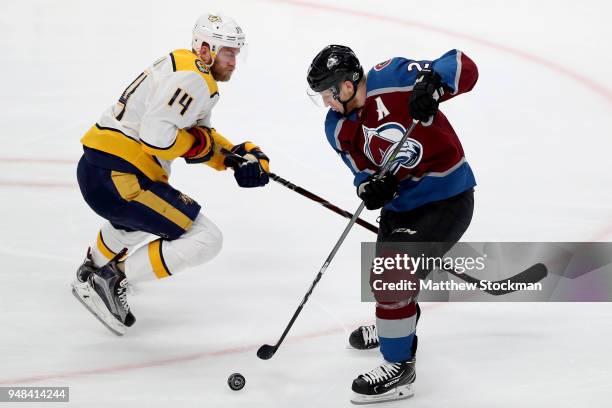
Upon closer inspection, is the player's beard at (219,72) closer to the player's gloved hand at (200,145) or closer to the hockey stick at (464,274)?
the player's gloved hand at (200,145)

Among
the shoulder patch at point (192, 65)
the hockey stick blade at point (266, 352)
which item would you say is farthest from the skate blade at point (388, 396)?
the shoulder patch at point (192, 65)

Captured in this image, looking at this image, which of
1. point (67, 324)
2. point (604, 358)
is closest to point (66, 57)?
point (67, 324)

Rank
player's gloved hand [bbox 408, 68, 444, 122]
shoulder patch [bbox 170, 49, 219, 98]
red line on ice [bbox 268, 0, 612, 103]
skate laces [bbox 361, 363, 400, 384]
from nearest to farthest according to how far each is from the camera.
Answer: player's gloved hand [bbox 408, 68, 444, 122] → skate laces [bbox 361, 363, 400, 384] → shoulder patch [bbox 170, 49, 219, 98] → red line on ice [bbox 268, 0, 612, 103]

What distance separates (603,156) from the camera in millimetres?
5254

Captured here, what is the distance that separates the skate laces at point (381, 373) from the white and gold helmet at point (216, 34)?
1.30 meters

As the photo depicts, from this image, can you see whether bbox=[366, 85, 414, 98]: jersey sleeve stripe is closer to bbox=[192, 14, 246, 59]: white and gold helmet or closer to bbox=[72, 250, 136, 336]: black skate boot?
bbox=[192, 14, 246, 59]: white and gold helmet

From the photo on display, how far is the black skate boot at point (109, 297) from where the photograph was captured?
12.0 feet

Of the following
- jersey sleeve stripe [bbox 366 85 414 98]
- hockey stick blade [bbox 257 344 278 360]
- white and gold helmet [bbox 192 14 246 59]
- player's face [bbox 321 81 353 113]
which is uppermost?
jersey sleeve stripe [bbox 366 85 414 98]

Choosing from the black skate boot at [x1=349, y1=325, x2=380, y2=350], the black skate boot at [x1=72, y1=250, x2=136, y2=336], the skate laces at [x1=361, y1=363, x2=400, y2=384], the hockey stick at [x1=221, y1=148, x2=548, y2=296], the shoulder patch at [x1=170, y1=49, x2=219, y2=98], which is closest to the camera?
the skate laces at [x1=361, y1=363, x2=400, y2=384]

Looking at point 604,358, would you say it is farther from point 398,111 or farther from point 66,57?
point 66,57
